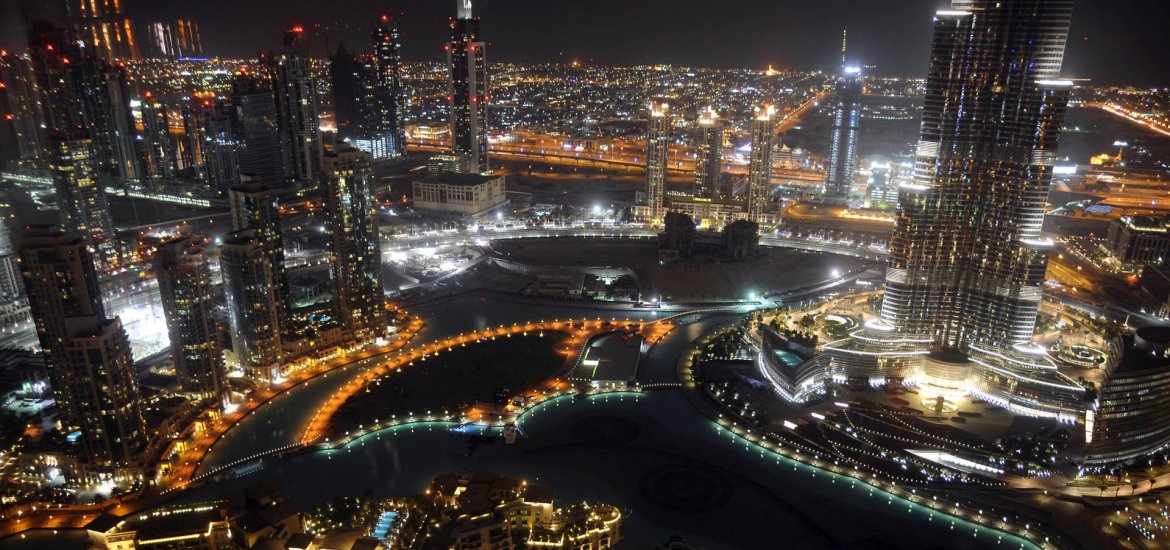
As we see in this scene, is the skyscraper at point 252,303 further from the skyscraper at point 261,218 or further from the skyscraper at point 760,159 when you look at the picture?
the skyscraper at point 760,159

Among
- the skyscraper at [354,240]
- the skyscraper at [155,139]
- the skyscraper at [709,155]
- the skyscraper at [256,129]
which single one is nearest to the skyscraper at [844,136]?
the skyscraper at [709,155]

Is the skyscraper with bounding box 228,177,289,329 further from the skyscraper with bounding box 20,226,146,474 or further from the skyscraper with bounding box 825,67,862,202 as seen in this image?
the skyscraper with bounding box 825,67,862,202

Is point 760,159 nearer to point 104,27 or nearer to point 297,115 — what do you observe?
point 297,115

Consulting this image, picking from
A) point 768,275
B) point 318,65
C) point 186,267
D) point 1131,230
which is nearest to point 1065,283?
point 1131,230

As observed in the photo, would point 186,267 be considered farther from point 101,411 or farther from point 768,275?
point 768,275

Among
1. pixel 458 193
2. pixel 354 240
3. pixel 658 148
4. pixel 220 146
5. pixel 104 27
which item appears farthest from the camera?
pixel 220 146

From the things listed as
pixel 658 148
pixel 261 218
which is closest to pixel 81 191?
pixel 261 218

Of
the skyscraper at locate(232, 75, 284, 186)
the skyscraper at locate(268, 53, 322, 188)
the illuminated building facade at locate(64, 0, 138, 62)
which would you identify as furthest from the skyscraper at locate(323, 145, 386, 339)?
the skyscraper at locate(268, 53, 322, 188)
